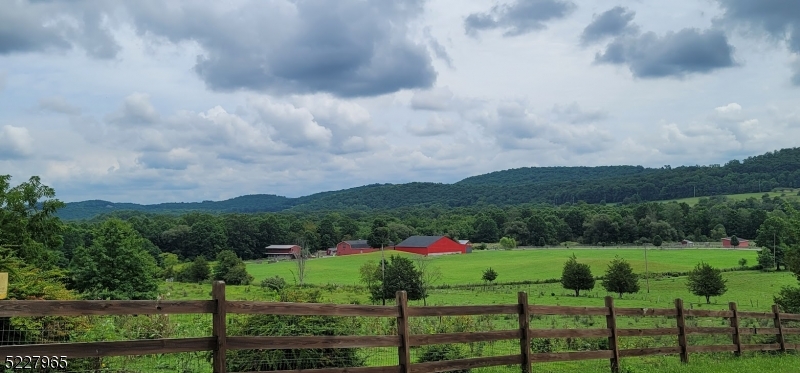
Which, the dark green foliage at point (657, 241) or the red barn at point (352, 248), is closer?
the dark green foliage at point (657, 241)

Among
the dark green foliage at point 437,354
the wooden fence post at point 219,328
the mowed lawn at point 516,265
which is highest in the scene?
the wooden fence post at point 219,328

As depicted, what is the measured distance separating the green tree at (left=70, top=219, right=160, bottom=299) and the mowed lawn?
908 inches

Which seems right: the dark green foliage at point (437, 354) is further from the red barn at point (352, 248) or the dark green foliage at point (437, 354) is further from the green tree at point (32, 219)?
the red barn at point (352, 248)

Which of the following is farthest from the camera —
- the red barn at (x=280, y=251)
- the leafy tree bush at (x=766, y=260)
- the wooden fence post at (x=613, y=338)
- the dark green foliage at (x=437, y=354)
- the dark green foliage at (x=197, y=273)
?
the red barn at (x=280, y=251)

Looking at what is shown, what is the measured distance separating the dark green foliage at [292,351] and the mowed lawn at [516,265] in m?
58.6

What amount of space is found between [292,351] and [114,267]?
41.0 m

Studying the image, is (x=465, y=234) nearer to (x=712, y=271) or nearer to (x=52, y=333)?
(x=712, y=271)

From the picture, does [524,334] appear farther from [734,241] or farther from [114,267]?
[734,241]

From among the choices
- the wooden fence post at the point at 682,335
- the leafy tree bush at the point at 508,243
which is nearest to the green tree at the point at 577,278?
the wooden fence post at the point at 682,335

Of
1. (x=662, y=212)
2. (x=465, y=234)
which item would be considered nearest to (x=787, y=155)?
(x=662, y=212)

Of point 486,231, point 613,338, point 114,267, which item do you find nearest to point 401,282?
point 114,267

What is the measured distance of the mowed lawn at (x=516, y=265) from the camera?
73.6 meters

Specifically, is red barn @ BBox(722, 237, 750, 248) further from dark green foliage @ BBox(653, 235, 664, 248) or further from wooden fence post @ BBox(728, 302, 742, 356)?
wooden fence post @ BBox(728, 302, 742, 356)

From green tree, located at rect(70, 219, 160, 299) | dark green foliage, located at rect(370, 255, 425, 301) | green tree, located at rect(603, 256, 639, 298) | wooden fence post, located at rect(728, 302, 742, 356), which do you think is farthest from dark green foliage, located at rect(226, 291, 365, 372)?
green tree, located at rect(603, 256, 639, 298)
